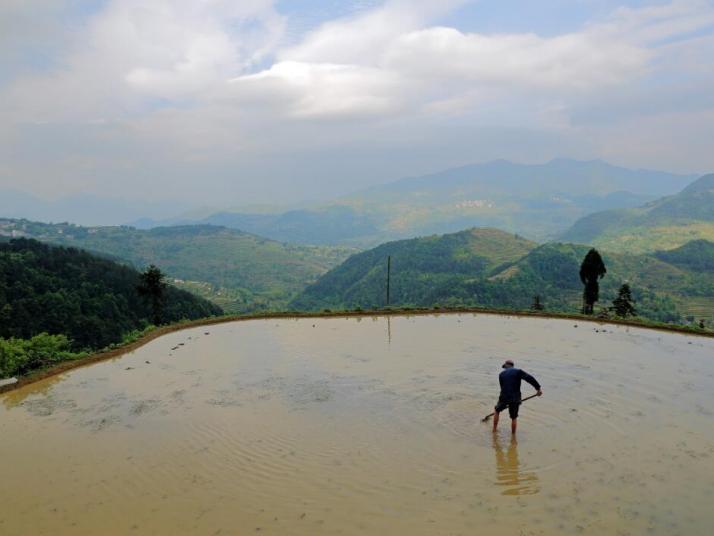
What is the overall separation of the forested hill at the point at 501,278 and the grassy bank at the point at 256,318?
45.7m

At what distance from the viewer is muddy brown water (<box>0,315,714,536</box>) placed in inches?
324

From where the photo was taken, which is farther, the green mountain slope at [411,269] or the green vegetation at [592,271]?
the green mountain slope at [411,269]

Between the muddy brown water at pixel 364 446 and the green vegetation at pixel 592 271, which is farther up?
the green vegetation at pixel 592 271

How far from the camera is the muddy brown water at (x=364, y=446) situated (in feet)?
27.0

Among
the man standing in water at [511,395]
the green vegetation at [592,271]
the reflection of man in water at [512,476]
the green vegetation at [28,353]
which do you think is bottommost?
the green vegetation at [28,353]

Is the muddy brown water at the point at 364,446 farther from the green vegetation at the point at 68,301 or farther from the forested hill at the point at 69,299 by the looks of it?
the forested hill at the point at 69,299

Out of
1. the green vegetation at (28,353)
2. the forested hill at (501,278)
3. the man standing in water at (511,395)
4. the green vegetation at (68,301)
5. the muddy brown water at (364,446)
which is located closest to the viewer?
the muddy brown water at (364,446)

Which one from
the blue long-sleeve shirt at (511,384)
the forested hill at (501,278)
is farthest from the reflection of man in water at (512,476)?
the forested hill at (501,278)

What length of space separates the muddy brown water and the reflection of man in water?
0.04 m

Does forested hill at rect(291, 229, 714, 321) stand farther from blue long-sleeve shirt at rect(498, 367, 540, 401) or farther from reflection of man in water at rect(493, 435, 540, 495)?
reflection of man in water at rect(493, 435, 540, 495)

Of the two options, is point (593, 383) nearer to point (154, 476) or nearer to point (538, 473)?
point (538, 473)

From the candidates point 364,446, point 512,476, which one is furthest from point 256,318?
point 512,476

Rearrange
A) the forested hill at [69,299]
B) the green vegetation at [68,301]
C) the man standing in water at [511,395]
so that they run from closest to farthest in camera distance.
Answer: the man standing in water at [511,395] < the green vegetation at [68,301] < the forested hill at [69,299]

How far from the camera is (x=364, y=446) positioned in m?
10.9
